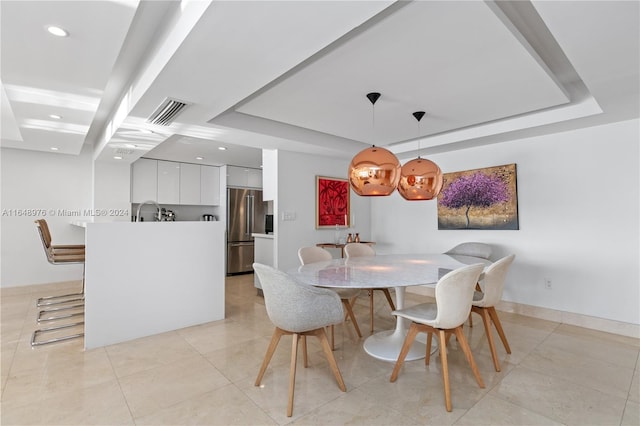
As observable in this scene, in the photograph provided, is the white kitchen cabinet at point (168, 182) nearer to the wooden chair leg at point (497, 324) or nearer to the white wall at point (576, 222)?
the white wall at point (576, 222)

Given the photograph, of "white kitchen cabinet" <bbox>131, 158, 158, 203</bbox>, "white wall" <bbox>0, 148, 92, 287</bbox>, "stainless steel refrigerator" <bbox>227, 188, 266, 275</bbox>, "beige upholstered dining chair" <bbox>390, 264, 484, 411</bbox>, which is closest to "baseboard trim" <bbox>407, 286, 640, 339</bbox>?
"beige upholstered dining chair" <bbox>390, 264, 484, 411</bbox>

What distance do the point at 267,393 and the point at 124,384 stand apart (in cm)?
102

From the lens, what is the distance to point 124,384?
2213 mm

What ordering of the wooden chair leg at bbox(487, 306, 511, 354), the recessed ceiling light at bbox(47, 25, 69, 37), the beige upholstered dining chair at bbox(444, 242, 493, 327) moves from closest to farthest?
1. the recessed ceiling light at bbox(47, 25, 69, 37)
2. the wooden chair leg at bbox(487, 306, 511, 354)
3. the beige upholstered dining chair at bbox(444, 242, 493, 327)

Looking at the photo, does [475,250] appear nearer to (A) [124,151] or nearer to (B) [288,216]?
(B) [288,216]

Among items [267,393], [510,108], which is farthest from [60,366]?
[510,108]

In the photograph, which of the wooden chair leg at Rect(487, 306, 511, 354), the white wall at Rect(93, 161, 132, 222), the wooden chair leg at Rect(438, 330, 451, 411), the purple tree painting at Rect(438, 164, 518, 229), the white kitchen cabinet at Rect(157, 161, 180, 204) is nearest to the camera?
the wooden chair leg at Rect(438, 330, 451, 411)

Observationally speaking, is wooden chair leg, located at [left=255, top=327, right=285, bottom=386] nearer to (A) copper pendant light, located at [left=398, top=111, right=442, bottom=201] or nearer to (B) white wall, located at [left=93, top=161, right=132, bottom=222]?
(A) copper pendant light, located at [left=398, top=111, right=442, bottom=201]

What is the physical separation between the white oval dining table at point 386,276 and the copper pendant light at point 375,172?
655mm

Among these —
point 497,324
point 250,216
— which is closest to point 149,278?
point 497,324

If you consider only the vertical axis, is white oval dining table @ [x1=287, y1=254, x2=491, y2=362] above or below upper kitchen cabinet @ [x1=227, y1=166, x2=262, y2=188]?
below

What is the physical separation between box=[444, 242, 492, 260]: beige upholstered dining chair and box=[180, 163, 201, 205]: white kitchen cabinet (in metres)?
4.74

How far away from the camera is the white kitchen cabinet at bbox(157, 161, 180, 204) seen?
5793 millimetres

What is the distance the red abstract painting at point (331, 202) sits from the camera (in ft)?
15.8
